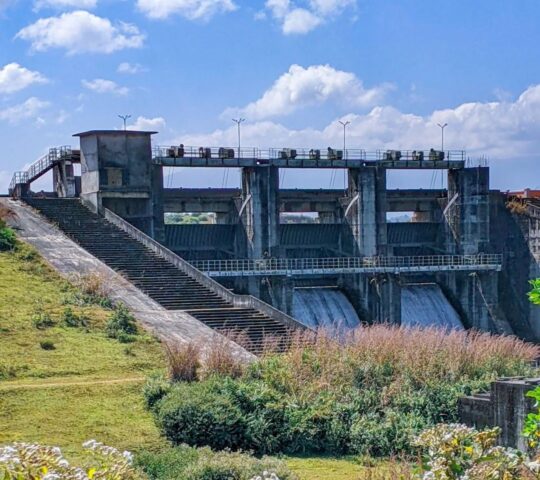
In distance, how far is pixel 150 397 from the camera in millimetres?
21812

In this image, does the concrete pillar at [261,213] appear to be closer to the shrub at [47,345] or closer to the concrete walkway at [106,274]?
the concrete walkway at [106,274]

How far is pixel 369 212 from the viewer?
158 feet

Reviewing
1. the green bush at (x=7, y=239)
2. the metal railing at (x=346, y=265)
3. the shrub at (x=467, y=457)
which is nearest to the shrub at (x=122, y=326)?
the green bush at (x=7, y=239)

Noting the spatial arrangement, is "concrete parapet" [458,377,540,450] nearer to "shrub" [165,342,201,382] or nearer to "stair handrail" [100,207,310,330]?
"shrub" [165,342,201,382]

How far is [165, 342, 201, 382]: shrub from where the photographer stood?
2325cm

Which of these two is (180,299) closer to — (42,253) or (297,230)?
(42,253)

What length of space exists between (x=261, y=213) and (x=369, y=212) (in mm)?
5897

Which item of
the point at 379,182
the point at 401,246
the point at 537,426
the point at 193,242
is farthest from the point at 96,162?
the point at 537,426

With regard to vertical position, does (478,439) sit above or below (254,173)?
below

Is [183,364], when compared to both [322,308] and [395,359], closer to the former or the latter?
[395,359]

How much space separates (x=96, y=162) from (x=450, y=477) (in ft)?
121

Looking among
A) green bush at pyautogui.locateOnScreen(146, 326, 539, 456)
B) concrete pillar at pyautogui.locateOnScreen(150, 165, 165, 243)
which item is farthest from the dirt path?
concrete pillar at pyautogui.locateOnScreen(150, 165, 165, 243)

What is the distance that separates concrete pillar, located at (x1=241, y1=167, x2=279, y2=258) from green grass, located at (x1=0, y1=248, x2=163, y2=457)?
1346 cm

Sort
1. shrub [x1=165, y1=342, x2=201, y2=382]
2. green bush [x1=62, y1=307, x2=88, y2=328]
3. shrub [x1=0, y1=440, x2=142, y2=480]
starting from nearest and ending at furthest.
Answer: shrub [x1=0, y1=440, x2=142, y2=480]
shrub [x1=165, y1=342, x2=201, y2=382]
green bush [x1=62, y1=307, x2=88, y2=328]
